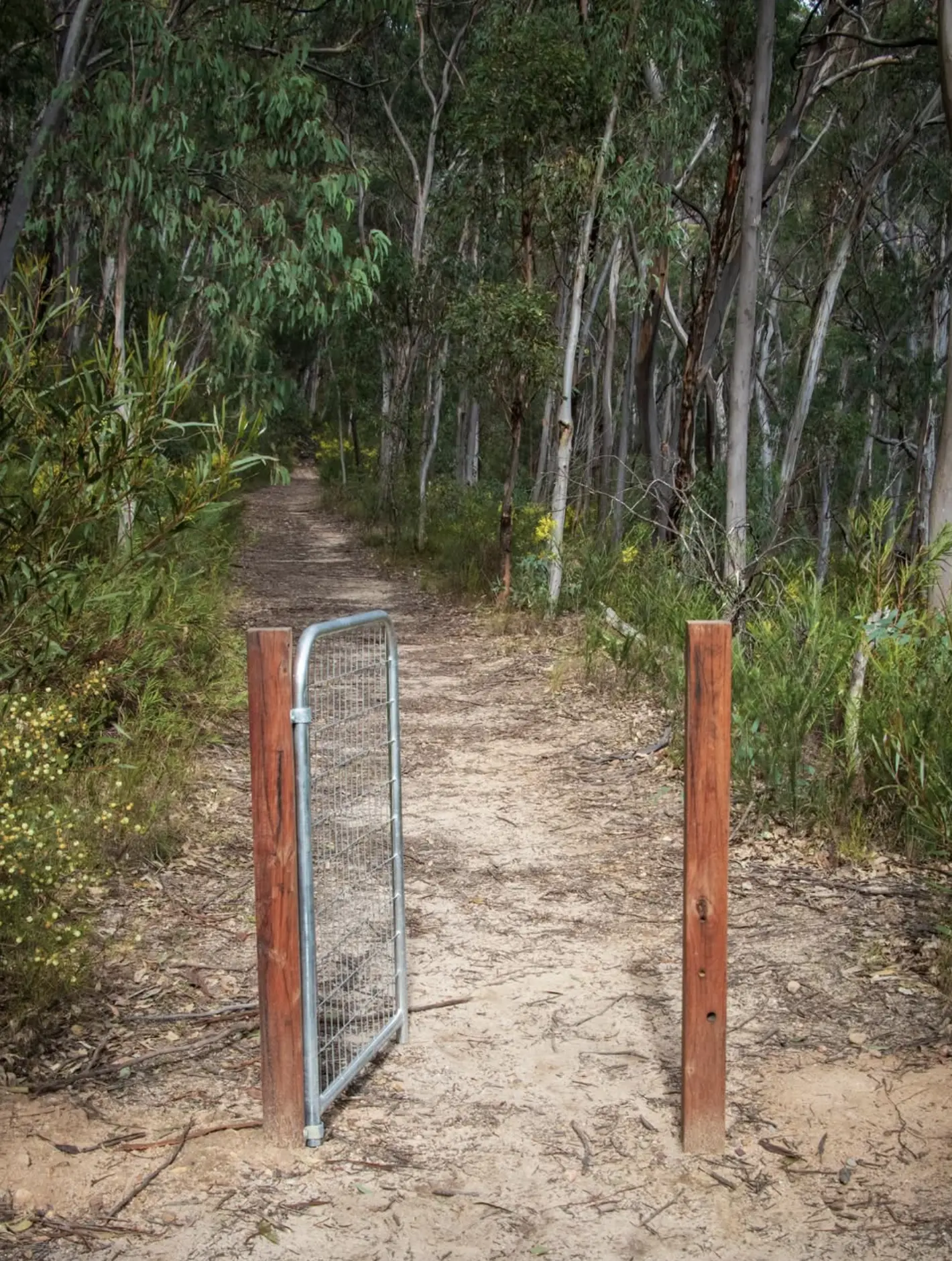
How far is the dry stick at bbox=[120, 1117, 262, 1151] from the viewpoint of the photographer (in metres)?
3.33

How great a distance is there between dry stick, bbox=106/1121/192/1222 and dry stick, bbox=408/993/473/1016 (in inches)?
38.5

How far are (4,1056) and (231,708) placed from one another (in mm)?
4282

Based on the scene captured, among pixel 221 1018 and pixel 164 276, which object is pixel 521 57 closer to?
pixel 164 276

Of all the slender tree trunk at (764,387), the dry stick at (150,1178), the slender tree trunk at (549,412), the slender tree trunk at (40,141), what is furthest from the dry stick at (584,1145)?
the slender tree trunk at (764,387)

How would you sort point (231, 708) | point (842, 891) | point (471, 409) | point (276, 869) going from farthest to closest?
point (471, 409) < point (231, 708) < point (842, 891) < point (276, 869)

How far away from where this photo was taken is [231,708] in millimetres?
7938

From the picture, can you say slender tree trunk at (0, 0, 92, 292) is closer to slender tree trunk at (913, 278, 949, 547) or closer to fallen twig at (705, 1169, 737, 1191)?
fallen twig at (705, 1169, 737, 1191)

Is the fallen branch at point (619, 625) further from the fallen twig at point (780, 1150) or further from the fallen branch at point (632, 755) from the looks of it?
the fallen twig at point (780, 1150)

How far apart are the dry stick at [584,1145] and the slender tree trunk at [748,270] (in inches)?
363

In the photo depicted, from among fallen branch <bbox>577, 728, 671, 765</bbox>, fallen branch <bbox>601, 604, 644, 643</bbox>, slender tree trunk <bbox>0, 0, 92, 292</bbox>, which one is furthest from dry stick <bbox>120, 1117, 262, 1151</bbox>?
slender tree trunk <bbox>0, 0, 92, 292</bbox>

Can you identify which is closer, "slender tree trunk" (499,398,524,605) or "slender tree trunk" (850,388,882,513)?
"slender tree trunk" (499,398,524,605)

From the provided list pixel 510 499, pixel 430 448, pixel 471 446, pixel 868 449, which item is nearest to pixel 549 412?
pixel 510 499

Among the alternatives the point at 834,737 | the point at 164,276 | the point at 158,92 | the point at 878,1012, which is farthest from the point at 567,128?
the point at 878,1012

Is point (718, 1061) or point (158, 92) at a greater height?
point (158, 92)
